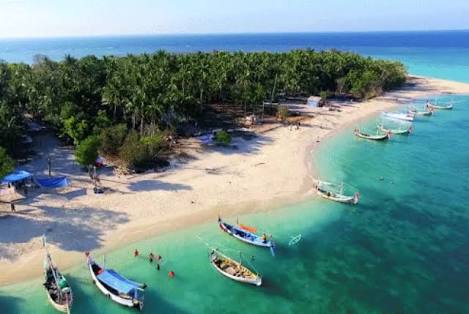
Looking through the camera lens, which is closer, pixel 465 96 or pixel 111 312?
pixel 111 312

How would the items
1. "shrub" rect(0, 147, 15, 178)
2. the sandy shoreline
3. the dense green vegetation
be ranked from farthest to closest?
the dense green vegetation, "shrub" rect(0, 147, 15, 178), the sandy shoreline

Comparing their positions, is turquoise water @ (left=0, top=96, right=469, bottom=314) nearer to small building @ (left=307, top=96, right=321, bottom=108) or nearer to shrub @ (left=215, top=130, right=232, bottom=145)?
shrub @ (left=215, top=130, right=232, bottom=145)

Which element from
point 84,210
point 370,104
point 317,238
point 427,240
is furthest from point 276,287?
point 370,104

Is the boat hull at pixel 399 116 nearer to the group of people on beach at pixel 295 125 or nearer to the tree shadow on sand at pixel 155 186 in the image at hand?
the group of people on beach at pixel 295 125

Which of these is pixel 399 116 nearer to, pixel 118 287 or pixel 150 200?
pixel 150 200

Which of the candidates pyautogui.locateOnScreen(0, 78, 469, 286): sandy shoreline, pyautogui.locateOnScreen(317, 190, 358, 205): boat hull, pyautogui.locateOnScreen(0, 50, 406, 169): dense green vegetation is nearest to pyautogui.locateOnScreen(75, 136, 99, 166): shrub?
pyautogui.locateOnScreen(0, 78, 469, 286): sandy shoreline

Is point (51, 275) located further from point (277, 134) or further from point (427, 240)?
point (277, 134)

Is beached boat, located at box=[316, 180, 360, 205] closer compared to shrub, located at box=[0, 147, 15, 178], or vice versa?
shrub, located at box=[0, 147, 15, 178]

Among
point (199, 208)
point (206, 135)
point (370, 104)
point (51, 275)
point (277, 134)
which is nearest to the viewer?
point (51, 275)
